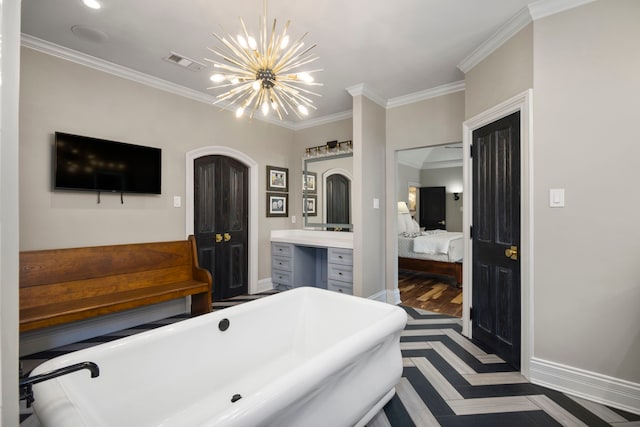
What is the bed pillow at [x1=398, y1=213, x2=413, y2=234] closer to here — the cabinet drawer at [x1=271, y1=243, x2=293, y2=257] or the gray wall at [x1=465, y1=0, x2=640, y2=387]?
the cabinet drawer at [x1=271, y1=243, x2=293, y2=257]

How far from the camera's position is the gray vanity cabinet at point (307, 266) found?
3.85 m

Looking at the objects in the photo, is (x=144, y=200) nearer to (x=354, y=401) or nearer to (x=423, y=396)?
(x=354, y=401)

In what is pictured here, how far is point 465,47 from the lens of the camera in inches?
107

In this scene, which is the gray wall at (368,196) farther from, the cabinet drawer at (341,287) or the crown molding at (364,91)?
the cabinet drawer at (341,287)

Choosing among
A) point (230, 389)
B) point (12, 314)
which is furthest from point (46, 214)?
point (12, 314)

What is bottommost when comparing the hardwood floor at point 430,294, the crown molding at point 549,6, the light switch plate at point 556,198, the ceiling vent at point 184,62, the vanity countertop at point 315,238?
the hardwood floor at point 430,294

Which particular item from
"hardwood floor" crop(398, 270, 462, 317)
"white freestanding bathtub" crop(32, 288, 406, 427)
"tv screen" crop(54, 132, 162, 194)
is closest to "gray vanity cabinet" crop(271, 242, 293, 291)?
"hardwood floor" crop(398, 270, 462, 317)

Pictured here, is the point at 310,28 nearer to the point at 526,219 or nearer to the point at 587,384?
the point at 526,219

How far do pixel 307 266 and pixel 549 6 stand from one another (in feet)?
12.4

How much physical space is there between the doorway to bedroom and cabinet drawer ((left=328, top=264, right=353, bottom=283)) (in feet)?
3.01

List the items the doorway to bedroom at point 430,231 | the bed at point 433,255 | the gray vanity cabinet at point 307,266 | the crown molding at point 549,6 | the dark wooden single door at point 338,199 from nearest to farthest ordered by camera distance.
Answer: the crown molding at point 549,6 < the gray vanity cabinet at point 307,266 < the doorway to bedroom at point 430,231 < the dark wooden single door at point 338,199 < the bed at point 433,255

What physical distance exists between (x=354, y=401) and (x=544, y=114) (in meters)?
2.25

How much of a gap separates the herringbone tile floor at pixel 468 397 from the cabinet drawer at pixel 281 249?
211cm

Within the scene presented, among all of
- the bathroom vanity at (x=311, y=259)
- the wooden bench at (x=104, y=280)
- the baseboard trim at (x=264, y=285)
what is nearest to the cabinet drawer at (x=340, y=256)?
the bathroom vanity at (x=311, y=259)
